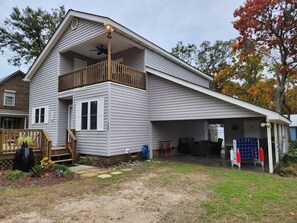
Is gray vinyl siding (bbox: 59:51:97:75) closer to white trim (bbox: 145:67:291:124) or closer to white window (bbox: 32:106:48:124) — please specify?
white window (bbox: 32:106:48:124)

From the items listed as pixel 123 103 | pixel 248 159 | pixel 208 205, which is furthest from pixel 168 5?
pixel 208 205

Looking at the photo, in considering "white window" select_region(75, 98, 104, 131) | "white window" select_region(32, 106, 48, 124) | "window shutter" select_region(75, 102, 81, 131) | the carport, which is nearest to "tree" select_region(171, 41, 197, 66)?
the carport

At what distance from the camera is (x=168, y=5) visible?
56.2 feet

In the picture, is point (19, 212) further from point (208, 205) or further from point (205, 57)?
point (205, 57)

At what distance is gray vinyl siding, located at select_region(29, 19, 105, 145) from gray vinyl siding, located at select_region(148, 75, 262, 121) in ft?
14.0

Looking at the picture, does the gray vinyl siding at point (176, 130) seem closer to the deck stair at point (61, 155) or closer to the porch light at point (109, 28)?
the deck stair at point (61, 155)

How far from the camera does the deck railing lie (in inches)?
342

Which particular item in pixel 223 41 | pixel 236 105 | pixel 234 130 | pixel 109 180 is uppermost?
pixel 223 41

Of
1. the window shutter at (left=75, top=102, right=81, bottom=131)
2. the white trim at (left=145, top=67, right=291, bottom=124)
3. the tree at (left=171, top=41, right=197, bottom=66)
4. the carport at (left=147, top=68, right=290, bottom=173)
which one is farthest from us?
the tree at (left=171, top=41, right=197, bottom=66)

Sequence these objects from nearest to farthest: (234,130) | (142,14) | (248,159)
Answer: (248,159) → (234,130) → (142,14)

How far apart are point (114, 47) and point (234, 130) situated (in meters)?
10.7

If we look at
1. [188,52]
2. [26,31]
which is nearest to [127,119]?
[26,31]

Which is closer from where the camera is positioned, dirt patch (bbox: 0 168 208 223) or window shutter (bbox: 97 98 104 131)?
dirt patch (bbox: 0 168 208 223)

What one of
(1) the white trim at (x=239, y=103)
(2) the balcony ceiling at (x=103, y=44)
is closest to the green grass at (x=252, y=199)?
(1) the white trim at (x=239, y=103)
